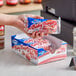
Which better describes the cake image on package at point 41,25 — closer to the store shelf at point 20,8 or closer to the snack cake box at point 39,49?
the snack cake box at point 39,49

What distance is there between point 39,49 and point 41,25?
0.12 metres

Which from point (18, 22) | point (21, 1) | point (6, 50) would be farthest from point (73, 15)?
point (21, 1)

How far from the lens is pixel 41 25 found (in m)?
1.37

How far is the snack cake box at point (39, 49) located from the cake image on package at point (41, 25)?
9cm

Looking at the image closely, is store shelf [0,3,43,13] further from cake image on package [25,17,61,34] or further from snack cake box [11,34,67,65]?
cake image on package [25,17,61,34]

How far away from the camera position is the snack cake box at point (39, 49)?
54.1 inches

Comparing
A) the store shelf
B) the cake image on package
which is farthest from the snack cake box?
the store shelf

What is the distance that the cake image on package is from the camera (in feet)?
4.47

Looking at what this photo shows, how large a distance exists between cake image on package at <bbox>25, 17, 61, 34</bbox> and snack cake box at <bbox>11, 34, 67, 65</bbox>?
3.5 inches

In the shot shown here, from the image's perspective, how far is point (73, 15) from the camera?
1558 mm

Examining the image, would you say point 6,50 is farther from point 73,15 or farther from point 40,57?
point 73,15

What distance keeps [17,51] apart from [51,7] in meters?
0.45

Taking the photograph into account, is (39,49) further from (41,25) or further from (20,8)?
(20,8)

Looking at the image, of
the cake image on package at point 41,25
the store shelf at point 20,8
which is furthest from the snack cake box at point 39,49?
the store shelf at point 20,8
